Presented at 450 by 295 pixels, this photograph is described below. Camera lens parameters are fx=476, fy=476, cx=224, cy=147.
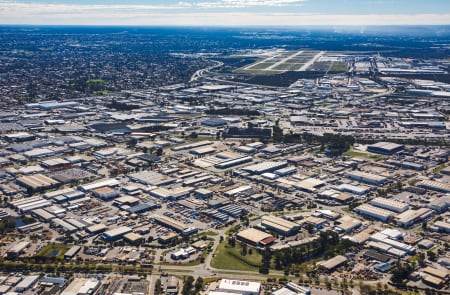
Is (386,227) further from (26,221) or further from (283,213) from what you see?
(26,221)

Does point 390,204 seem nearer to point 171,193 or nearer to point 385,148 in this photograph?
point 385,148

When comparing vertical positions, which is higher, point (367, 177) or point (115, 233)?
point (367, 177)

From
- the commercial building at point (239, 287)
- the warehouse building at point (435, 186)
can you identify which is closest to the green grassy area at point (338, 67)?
the warehouse building at point (435, 186)

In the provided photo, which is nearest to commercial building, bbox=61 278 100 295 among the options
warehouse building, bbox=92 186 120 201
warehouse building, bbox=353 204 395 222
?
warehouse building, bbox=92 186 120 201

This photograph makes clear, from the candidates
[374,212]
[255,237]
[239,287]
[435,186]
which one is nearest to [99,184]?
[255,237]

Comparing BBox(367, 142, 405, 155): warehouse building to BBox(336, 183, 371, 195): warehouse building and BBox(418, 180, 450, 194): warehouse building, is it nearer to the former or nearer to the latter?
BBox(418, 180, 450, 194): warehouse building

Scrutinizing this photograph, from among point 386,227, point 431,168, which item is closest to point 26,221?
point 386,227
